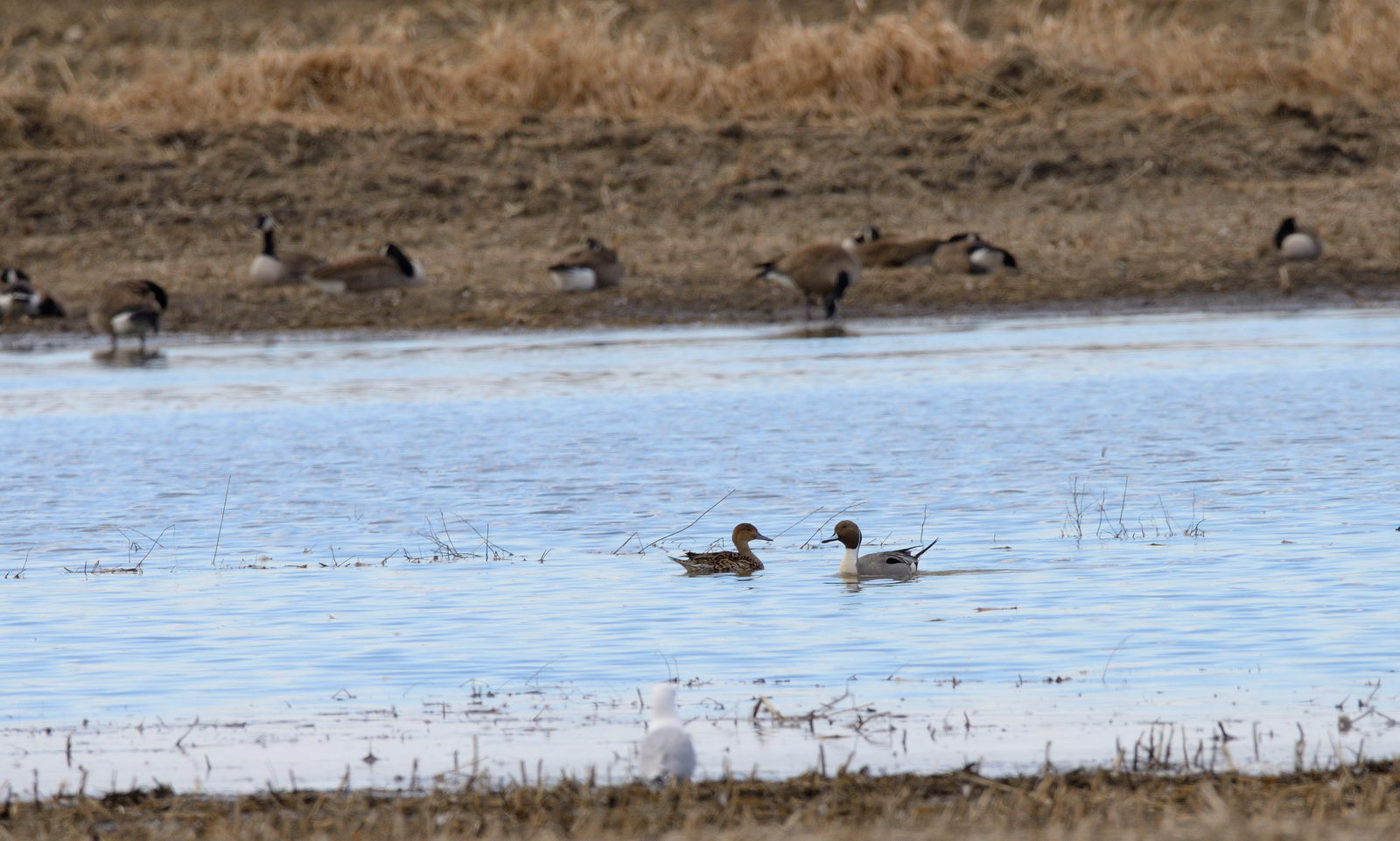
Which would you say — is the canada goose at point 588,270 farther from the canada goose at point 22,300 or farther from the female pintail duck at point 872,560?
the female pintail duck at point 872,560

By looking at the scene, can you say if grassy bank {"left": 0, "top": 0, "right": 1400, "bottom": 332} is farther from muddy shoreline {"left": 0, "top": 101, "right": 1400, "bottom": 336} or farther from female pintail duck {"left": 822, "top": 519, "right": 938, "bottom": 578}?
female pintail duck {"left": 822, "top": 519, "right": 938, "bottom": 578}

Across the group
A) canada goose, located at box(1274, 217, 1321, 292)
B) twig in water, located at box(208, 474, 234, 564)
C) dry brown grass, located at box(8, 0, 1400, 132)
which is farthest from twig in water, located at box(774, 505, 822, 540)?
dry brown grass, located at box(8, 0, 1400, 132)

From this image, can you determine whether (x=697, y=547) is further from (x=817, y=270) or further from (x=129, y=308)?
(x=129, y=308)

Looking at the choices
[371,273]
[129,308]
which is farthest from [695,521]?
[371,273]

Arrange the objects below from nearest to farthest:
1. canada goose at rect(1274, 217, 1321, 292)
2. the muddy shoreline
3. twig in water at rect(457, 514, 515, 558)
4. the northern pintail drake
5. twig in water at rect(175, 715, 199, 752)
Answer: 1. the northern pintail drake
2. twig in water at rect(175, 715, 199, 752)
3. twig in water at rect(457, 514, 515, 558)
4. canada goose at rect(1274, 217, 1321, 292)
5. the muddy shoreline

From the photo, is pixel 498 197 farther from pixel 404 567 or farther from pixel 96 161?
pixel 404 567

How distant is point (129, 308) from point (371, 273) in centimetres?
285

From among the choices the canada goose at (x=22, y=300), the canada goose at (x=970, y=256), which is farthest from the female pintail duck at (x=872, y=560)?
the canada goose at (x=22, y=300)

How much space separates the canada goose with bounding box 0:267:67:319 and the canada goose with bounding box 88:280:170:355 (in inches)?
40.3

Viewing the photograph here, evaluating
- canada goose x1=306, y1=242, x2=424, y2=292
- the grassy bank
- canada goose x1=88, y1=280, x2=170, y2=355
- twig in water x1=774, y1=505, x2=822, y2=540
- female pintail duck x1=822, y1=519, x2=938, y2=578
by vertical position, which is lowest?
twig in water x1=774, y1=505, x2=822, y2=540

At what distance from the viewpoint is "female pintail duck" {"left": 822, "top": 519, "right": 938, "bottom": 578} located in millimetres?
9703

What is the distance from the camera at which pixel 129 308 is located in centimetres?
2138

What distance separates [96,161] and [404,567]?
59.9ft

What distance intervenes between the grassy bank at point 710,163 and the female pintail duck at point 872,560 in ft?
41.3
